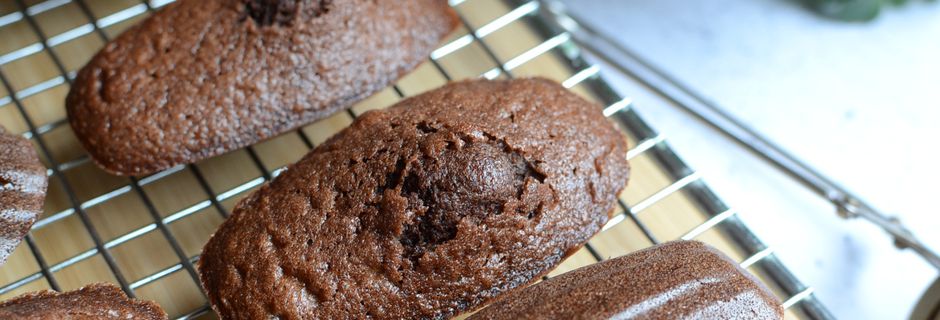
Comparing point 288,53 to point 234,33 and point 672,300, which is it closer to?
point 234,33

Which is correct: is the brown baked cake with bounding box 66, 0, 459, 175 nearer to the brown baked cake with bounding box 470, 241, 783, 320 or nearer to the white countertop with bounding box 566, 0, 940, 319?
the brown baked cake with bounding box 470, 241, 783, 320

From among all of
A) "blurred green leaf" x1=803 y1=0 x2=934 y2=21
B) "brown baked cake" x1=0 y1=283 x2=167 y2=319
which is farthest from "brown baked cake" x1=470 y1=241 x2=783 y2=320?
"blurred green leaf" x1=803 y1=0 x2=934 y2=21

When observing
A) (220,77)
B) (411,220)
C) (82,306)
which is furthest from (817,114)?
(82,306)

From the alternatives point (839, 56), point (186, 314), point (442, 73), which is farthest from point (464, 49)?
point (839, 56)

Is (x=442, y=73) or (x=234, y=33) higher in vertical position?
(x=234, y=33)

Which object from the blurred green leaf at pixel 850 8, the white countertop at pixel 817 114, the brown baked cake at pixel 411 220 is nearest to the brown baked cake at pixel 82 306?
the brown baked cake at pixel 411 220
